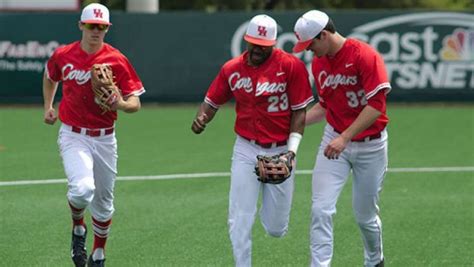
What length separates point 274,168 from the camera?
9.26m

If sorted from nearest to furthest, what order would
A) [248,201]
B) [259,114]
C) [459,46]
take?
[248,201]
[259,114]
[459,46]

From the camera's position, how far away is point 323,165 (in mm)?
9664

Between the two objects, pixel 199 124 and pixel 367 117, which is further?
pixel 199 124

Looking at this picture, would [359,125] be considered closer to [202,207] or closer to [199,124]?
[199,124]

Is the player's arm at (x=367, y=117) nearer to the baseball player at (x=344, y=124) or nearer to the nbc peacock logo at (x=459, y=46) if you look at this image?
the baseball player at (x=344, y=124)

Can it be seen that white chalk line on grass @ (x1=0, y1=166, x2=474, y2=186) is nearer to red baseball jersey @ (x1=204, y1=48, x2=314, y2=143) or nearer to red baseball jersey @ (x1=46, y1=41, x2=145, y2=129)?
red baseball jersey @ (x1=46, y1=41, x2=145, y2=129)

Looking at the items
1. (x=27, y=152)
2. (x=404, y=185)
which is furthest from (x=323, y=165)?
(x=27, y=152)

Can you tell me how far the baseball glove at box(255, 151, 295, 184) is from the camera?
9258 mm

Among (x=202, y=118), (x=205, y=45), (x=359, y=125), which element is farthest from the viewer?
(x=205, y=45)

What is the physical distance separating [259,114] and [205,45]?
19.9 metres

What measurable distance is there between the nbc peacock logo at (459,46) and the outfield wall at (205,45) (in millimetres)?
26

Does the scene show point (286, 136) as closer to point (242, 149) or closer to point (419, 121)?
point (242, 149)

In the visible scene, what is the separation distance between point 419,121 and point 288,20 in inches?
207

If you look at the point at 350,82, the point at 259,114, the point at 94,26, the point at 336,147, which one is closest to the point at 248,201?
the point at 259,114
